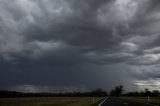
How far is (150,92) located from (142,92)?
35.2 ft

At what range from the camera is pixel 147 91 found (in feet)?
615

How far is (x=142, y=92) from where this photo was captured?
194250 mm

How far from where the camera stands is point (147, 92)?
18550 cm

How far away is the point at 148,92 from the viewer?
184750 millimetres

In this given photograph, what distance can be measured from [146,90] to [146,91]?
221 centimetres

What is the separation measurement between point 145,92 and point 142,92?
7.08m

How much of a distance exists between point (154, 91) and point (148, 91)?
437 cm

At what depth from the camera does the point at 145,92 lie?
18725 cm

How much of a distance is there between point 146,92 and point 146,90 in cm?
442

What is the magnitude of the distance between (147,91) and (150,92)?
367 cm

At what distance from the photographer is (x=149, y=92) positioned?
18450 centimetres

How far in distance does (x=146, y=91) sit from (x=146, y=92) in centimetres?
221

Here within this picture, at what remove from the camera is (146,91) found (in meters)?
188

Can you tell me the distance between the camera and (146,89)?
7539 inches
